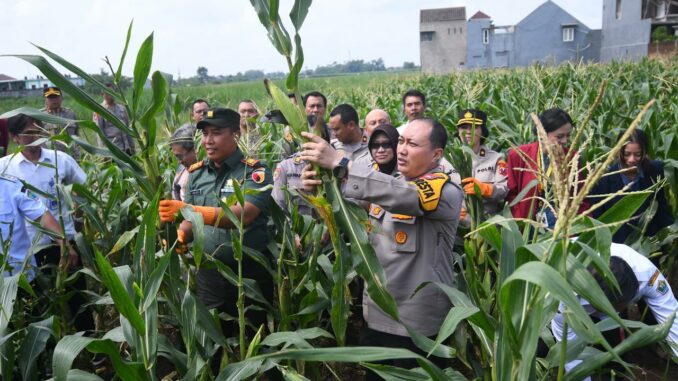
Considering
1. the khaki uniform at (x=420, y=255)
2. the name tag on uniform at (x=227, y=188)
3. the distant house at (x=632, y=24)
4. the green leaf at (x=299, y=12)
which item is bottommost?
the khaki uniform at (x=420, y=255)

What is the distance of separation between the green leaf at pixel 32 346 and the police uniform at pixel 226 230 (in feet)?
2.64

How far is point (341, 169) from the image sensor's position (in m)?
2.06

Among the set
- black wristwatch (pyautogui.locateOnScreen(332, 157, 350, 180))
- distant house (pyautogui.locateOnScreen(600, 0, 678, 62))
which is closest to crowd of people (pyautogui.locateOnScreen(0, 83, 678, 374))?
black wristwatch (pyautogui.locateOnScreen(332, 157, 350, 180))

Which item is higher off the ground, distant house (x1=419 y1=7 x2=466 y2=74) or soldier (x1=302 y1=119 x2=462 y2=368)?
distant house (x1=419 y1=7 x2=466 y2=74)

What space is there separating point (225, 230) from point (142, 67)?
1102mm

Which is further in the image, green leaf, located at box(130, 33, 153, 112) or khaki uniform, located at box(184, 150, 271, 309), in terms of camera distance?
khaki uniform, located at box(184, 150, 271, 309)

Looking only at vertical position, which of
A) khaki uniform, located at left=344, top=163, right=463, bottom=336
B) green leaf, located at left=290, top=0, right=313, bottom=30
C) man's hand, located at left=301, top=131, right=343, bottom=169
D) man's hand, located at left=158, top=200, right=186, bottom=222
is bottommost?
khaki uniform, located at left=344, top=163, right=463, bottom=336

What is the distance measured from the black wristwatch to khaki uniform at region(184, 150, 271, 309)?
2.83 ft

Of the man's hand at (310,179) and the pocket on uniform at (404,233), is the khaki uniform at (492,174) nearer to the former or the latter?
the pocket on uniform at (404,233)

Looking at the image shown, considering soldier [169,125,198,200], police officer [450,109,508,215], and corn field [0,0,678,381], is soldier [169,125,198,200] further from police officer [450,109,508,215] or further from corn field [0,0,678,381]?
police officer [450,109,508,215]

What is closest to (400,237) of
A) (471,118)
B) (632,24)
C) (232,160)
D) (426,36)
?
(232,160)

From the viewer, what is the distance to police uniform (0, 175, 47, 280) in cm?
311

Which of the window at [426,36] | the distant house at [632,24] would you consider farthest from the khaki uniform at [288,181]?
the window at [426,36]

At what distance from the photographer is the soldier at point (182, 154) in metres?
3.50
